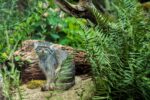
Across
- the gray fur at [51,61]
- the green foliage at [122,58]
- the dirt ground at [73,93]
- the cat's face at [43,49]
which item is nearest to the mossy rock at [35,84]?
the dirt ground at [73,93]

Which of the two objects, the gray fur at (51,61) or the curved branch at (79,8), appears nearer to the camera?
the gray fur at (51,61)

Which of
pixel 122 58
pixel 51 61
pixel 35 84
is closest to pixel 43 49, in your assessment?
pixel 51 61

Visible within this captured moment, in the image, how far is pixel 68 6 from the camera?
3.02 m

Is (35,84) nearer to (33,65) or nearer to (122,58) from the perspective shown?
(33,65)

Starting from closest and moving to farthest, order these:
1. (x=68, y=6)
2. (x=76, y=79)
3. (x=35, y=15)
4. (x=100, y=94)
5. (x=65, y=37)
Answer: (x=100, y=94) → (x=76, y=79) → (x=68, y=6) → (x=65, y=37) → (x=35, y=15)

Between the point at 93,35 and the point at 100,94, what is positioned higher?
the point at 93,35

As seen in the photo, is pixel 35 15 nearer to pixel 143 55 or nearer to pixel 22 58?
pixel 22 58

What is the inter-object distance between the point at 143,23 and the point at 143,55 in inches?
11.4

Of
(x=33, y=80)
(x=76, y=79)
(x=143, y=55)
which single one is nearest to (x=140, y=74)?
(x=143, y=55)

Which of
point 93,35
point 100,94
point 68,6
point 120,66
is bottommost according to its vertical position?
point 100,94

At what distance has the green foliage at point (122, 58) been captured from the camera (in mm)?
2104

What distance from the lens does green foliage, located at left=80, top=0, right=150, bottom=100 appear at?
2.10m

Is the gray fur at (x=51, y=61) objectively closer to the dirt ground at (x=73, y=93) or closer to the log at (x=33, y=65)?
the dirt ground at (x=73, y=93)

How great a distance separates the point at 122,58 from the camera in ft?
7.23
